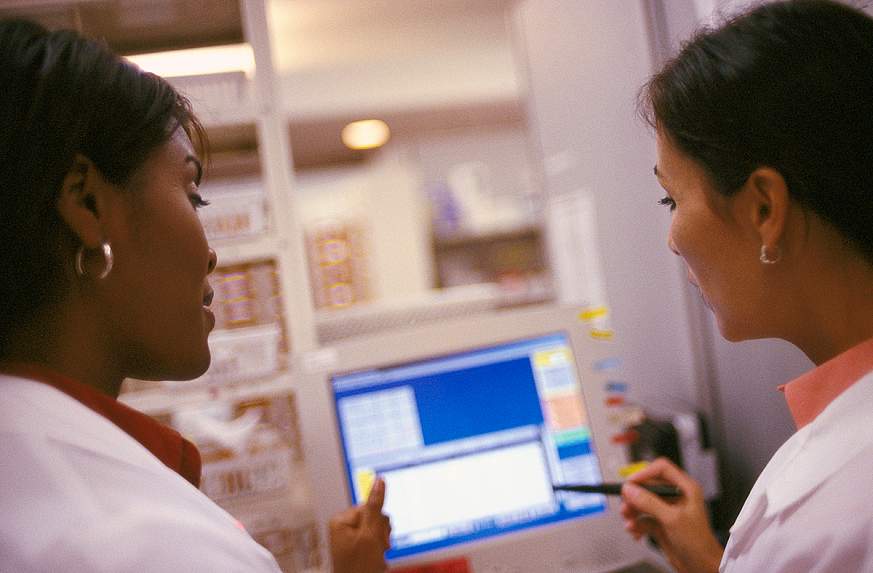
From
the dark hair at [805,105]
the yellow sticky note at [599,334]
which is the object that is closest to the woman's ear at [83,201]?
the dark hair at [805,105]

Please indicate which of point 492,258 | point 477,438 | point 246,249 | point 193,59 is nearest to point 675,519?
point 477,438

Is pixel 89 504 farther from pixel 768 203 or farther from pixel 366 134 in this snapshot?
pixel 366 134

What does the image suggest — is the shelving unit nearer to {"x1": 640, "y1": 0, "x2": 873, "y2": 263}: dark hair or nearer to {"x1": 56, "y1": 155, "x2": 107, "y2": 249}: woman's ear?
{"x1": 640, "y1": 0, "x2": 873, "y2": 263}: dark hair

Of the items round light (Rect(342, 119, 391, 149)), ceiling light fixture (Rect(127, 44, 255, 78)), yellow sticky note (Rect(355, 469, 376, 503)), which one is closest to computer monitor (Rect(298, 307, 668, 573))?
yellow sticky note (Rect(355, 469, 376, 503))

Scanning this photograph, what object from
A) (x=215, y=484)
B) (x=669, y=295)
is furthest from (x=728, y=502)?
(x=215, y=484)

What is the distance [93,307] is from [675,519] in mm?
850

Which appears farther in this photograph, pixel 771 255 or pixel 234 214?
pixel 234 214

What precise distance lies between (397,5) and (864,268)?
258cm

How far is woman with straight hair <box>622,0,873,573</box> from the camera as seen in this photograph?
2.33 ft

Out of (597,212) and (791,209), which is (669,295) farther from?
(791,209)

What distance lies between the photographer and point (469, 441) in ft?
4.08

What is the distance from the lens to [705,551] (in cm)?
101

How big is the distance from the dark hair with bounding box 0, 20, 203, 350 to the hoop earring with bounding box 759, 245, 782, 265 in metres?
0.68

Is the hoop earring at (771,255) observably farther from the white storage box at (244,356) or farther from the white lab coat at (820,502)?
the white storage box at (244,356)
